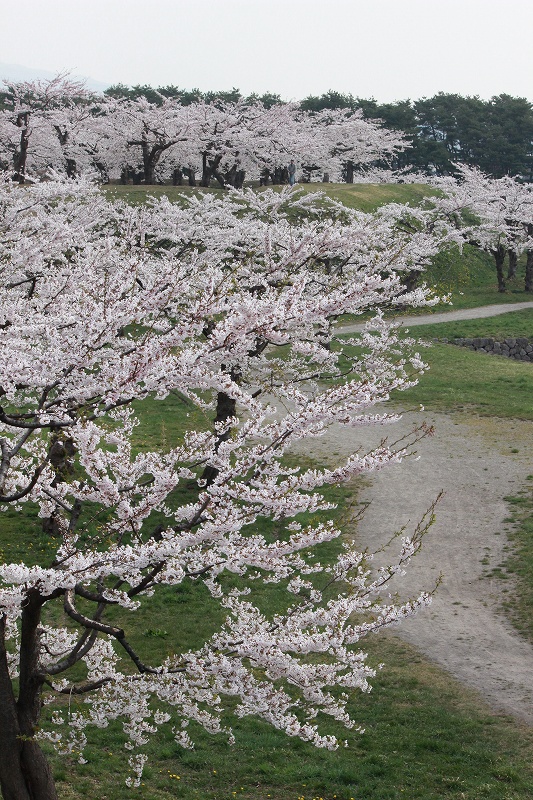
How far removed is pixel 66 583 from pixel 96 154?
1991 inches

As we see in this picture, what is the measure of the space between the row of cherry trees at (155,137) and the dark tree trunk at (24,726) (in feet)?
132

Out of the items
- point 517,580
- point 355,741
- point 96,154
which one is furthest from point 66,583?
point 96,154

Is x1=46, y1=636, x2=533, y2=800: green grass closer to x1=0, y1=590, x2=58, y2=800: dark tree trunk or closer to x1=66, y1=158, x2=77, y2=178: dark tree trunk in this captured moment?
x1=0, y1=590, x2=58, y2=800: dark tree trunk

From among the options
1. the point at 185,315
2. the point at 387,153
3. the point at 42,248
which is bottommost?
the point at 185,315

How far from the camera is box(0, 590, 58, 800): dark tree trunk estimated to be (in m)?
6.40

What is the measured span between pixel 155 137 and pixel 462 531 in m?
37.3

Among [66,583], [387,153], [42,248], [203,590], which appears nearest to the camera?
[66,583]

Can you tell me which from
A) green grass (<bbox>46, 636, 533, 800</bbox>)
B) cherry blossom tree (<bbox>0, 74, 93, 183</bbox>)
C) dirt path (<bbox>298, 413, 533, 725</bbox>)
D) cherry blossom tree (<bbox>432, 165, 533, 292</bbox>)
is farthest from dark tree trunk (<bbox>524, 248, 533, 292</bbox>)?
green grass (<bbox>46, 636, 533, 800</bbox>)

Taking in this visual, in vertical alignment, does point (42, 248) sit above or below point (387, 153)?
below

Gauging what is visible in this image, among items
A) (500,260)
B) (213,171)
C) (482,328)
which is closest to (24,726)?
(482,328)

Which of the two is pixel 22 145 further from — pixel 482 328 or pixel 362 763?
pixel 362 763

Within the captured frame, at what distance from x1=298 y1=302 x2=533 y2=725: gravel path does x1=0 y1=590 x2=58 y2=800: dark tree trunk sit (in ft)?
21.1

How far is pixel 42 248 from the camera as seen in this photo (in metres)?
19.4

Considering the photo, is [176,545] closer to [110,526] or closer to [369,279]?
[110,526]
